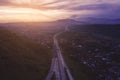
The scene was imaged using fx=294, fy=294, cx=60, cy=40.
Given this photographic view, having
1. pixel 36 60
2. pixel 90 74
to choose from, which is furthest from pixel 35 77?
pixel 36 60

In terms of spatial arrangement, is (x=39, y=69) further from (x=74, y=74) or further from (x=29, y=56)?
(x=29, y=56)

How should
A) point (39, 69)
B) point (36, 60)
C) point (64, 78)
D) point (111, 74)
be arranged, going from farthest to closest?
point (36, 60)
point (111, 74)
point (39, 69)
point (64, 78)

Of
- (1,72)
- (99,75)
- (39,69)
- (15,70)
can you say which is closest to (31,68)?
(39,69)

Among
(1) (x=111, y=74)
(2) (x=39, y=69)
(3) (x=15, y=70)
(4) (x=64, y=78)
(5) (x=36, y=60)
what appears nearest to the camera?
(4) (x=64, y=78)

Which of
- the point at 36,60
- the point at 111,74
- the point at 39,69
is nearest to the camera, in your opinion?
the point at 39,69

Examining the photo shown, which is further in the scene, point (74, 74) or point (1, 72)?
point (74, 74)

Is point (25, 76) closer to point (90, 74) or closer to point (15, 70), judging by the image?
point (15, 70)

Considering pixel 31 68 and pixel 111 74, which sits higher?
pixel 31 68

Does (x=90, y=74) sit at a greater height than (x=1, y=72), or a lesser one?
lesser

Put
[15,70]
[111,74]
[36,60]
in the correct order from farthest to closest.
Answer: [36,60] < [111,74] < [15,70]
